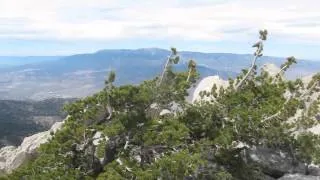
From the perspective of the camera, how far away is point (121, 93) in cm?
4162

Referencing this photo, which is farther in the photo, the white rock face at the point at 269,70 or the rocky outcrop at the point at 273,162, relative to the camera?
the white rock face at the point at 269,70

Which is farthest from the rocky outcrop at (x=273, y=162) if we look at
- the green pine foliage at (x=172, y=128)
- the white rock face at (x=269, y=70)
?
the white rock face at (x=269, y=70)

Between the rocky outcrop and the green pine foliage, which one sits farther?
the rocky outcrop

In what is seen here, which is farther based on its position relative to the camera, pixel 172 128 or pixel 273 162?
pixel 273 162

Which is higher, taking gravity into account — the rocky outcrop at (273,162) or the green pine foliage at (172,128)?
the green pine foliage at (172,128)

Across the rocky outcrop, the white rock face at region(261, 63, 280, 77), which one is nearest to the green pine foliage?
the rocky outcrop

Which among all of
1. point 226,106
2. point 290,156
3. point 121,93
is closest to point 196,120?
point 226,106

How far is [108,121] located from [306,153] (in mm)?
16357

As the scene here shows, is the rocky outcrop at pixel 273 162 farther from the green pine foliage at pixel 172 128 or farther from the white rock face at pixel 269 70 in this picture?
the white rock face at pixel 269 70

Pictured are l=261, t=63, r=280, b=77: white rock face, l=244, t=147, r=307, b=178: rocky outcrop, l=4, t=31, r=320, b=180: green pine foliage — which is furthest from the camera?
l=261, t=63, r=280, b=77: white rock face

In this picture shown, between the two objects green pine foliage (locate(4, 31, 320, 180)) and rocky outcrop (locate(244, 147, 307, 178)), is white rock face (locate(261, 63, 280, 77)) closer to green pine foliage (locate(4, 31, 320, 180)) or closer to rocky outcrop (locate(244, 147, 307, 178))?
green pine foliage (locate(4, 31, 320, 180))

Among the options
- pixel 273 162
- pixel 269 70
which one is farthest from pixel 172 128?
pixel 269 70

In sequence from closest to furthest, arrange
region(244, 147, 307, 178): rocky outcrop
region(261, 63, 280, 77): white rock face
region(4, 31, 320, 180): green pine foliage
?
region(4, 31, 320, 180): green pine foliage
region(244, 147, 307, 178): rocky outcrop
region(261, 63, 280, 77): white rock face

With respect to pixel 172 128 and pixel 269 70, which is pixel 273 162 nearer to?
pixel 172 128
